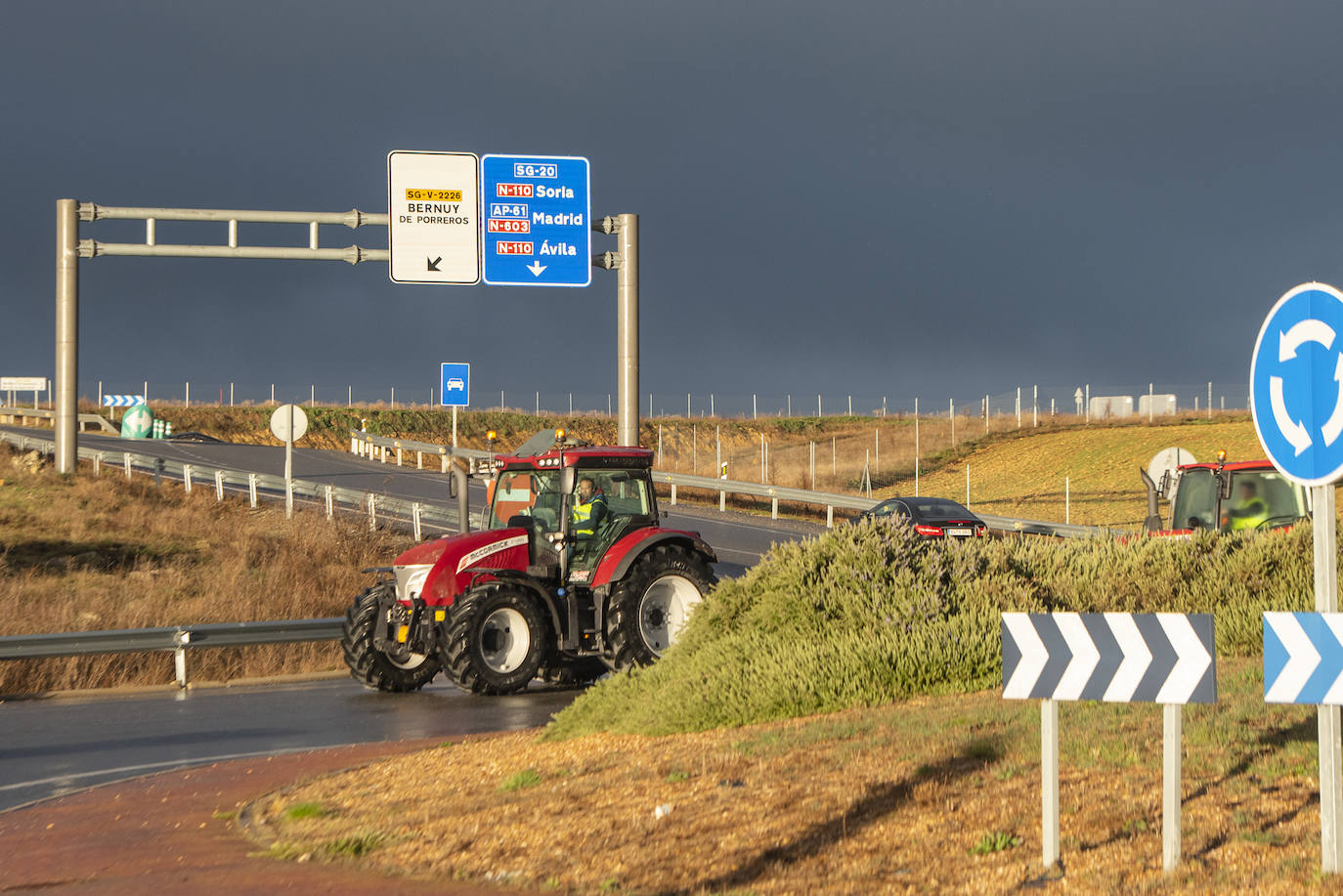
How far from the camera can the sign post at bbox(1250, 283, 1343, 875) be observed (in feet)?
17.5

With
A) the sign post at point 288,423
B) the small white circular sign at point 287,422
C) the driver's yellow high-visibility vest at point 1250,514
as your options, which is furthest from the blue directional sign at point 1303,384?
the small white circular sign at point 287,422

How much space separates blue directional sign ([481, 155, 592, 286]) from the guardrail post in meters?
10.2

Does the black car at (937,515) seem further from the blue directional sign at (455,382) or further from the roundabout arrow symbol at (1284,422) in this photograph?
the roundabout arrow symbol at (1284,422)

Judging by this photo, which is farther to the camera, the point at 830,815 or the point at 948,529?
the point at 948,529

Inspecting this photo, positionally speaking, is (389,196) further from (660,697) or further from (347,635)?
(660,697)

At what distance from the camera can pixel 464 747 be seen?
10.4 meters

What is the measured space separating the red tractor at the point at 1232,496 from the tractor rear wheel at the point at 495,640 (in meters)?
7.89

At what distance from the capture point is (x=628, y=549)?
15125 mm

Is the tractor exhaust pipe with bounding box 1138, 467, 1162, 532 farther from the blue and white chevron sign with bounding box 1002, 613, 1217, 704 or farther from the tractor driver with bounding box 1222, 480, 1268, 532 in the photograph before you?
the blue and white chevron sign with bounding box 1002, 613, 1217, 704

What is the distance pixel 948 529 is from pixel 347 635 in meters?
15.0

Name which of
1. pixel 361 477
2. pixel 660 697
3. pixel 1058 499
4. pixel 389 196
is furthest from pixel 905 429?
pixel 660 697

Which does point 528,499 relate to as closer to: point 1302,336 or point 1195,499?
point 1195,499

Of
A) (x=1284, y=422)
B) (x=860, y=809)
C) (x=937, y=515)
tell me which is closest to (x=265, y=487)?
(x=937, y=515)

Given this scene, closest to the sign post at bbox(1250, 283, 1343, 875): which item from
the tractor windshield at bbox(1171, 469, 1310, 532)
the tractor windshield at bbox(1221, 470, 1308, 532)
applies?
the tractor windshield at bbox(1171, 469, 1310, 532)
